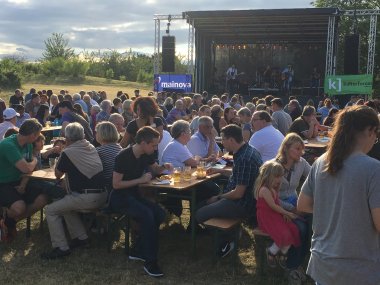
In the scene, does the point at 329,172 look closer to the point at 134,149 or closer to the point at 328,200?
the point at 328,200

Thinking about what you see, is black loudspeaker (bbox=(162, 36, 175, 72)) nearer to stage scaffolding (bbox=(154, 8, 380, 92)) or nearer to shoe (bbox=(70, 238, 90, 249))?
stage scaffolding (bbox=(154, 8, 380, 92))

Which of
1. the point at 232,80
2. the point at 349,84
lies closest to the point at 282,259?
the point at 349,84

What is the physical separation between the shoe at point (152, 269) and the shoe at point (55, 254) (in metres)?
0.85

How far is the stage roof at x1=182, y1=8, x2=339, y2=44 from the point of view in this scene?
15492 mm

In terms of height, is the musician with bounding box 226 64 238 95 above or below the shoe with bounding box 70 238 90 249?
above

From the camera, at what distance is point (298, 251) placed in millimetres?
3795

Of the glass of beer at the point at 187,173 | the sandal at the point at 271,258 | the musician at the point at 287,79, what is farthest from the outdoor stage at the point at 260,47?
the sandal at the point at 271,258

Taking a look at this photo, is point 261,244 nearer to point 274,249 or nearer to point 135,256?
point 274,249

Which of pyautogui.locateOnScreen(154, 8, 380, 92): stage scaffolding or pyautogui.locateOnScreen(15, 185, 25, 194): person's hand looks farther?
pyautogui.locateOnScreen(154, 8, 380, 92): stage scaffolding

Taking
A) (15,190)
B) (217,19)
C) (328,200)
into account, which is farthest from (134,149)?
(217,19)

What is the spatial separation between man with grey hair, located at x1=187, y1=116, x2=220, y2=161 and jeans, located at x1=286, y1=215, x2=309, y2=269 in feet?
6.65

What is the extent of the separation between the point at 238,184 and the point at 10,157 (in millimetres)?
2208

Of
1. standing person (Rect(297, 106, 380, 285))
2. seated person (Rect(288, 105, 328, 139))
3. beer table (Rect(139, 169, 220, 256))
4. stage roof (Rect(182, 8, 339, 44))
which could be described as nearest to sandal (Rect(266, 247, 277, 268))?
beer table (Rect(139, 169, 220, 256))

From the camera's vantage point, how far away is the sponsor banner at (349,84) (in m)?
14.4
